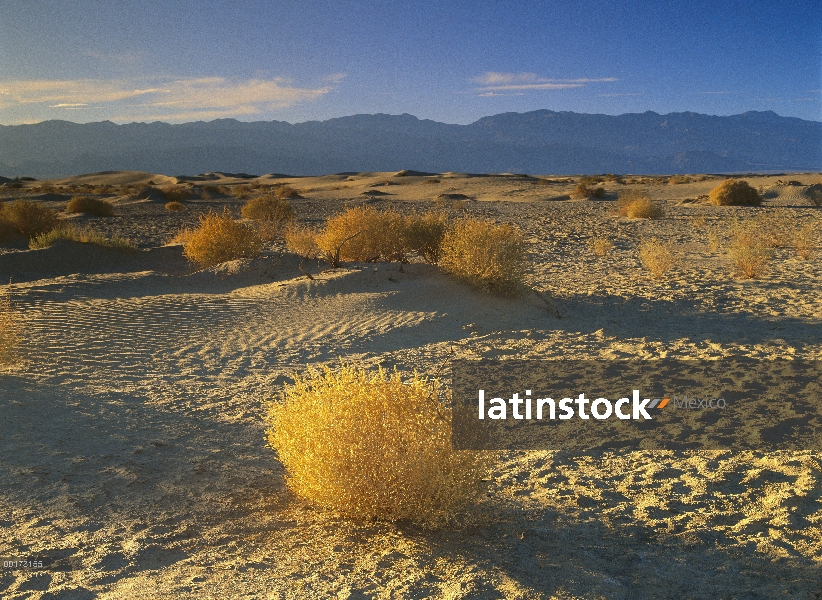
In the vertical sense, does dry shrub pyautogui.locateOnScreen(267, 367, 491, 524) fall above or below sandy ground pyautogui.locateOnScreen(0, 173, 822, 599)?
above

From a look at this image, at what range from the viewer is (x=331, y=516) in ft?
13.6

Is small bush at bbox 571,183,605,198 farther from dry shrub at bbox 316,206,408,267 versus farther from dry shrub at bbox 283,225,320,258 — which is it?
dry shrub at bbox 316,206,408,267

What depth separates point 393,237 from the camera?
12227 millimetres

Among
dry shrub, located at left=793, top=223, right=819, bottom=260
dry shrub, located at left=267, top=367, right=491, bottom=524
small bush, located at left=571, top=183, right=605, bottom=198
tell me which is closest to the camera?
dry shrub, located at left=267, top=367, right=491, bottom=524

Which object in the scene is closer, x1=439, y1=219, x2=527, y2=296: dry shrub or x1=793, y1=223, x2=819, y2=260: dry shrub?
x1=439, y1=219, x2=527, y2=296: dry shrub

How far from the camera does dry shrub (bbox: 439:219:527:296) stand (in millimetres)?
10250

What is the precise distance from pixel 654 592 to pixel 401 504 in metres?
1.33

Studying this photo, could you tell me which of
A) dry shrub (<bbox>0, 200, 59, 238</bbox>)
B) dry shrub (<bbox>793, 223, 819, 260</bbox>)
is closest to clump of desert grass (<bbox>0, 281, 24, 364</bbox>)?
dry shrub (<bbox>0, 200, 59, 238</bbox>)

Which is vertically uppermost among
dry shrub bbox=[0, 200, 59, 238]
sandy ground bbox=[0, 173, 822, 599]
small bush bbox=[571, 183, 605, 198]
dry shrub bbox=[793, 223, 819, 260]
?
small bush bbox=[571, 183, 605, 198]

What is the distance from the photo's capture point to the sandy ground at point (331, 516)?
3.49m

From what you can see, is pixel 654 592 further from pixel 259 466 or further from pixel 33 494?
pixel 33 494

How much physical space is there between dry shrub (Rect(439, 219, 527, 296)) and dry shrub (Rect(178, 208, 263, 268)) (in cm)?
510

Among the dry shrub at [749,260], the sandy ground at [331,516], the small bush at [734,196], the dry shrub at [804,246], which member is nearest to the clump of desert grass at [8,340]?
the sandy ground at [331,516]

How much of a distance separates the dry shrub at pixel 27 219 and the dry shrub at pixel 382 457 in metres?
17.1
